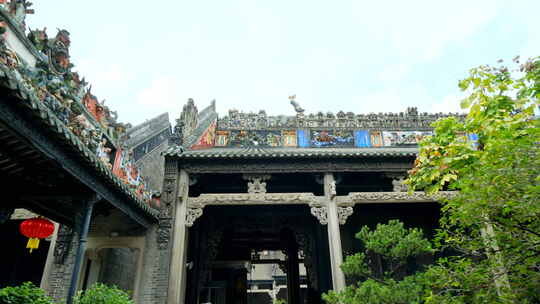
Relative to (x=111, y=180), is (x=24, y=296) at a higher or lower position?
lower

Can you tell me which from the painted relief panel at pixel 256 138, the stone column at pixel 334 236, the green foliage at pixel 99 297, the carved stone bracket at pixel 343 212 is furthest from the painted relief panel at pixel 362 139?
the green foliage at pixel 99 297

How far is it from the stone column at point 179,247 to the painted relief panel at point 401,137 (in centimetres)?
587

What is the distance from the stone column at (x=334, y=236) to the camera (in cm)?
743

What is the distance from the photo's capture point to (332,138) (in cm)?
1040

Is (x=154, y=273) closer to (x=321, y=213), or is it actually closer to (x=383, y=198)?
(x=321, y=213)

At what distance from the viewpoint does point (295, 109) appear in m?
11.1

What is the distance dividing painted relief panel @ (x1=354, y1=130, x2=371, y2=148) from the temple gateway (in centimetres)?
3

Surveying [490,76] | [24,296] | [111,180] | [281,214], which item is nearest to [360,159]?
[281,214]

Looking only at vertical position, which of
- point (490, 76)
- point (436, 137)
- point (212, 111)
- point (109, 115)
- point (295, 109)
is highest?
point (212, 111)

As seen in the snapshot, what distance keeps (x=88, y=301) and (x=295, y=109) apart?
7860 mm

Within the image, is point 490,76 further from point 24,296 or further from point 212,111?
point 212,111

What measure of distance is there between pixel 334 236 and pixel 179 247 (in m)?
3.46

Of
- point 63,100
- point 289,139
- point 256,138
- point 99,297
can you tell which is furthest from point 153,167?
point 63,100

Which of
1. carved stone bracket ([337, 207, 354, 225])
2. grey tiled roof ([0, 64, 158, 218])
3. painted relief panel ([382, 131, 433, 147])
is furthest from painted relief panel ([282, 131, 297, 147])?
grey tiled roof ([0, 64, 158, 218])
